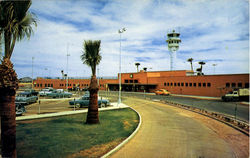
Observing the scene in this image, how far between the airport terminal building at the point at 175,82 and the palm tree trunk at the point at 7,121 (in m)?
40.9

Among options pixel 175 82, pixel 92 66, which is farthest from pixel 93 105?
pixel 175 82

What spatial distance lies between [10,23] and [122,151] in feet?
25.7

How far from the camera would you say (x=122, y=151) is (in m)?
8.46

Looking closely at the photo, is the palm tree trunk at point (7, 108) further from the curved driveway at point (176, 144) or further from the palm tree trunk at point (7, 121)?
the curved driveway at point (176, 144)

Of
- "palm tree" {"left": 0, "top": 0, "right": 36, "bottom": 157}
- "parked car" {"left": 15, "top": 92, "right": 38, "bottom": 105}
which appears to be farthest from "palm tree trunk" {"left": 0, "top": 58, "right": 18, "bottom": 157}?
"parked car" {"left": 15, "top": 92, "right": 38, "bottom": 105}

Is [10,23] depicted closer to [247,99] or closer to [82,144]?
[82,144]

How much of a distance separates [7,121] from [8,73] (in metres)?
1.76

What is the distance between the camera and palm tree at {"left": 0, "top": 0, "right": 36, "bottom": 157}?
18.2 ft

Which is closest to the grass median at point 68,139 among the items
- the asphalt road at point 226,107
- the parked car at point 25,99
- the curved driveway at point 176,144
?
the curved driveway at point 176,144

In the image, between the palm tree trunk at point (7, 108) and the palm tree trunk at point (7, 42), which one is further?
the palm tree trunk at point (7, 42)

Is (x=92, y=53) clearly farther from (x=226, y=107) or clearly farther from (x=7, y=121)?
(x=226, y=107)

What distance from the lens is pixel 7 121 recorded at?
18.4ft

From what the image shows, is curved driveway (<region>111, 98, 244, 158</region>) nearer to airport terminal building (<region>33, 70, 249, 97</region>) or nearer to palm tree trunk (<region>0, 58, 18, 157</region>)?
palm tree trunk (<region>0, 58, 18, 157</region>)

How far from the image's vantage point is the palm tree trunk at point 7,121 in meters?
5.55
